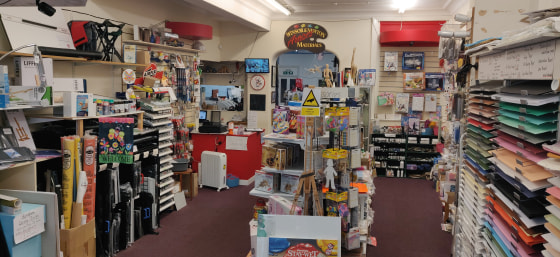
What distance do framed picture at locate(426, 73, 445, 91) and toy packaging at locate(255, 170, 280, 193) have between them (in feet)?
18.7

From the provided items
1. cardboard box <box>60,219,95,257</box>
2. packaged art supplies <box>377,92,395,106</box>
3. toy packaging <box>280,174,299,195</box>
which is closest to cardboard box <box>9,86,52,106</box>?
cardboard box <box>60,219,95,257</box>

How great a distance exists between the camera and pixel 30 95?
12.7 feet

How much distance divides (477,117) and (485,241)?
76 cm

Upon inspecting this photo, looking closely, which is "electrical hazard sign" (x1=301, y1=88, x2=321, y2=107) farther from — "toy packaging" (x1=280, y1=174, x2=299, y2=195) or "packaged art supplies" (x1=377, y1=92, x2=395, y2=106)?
"packaged art supplies" (x1=377, y1=92, x2=395, y2=106)

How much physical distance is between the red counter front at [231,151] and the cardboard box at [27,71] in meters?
4.02

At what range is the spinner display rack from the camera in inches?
231

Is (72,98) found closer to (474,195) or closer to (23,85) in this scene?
(23,85)

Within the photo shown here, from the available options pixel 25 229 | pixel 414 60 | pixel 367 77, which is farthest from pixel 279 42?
pixel 25 229

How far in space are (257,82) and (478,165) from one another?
25.0 ft

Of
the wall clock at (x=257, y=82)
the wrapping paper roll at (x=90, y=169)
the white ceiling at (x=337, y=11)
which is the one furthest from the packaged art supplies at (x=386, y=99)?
the wrapping paper roll at (x=90, y=169)

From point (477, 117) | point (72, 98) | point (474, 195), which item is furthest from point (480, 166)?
point (72, 98)

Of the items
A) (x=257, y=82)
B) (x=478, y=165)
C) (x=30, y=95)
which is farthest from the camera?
(x=257, y=82)

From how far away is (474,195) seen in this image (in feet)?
7.71

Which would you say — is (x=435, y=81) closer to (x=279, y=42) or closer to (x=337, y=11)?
(x=337, y=11)
